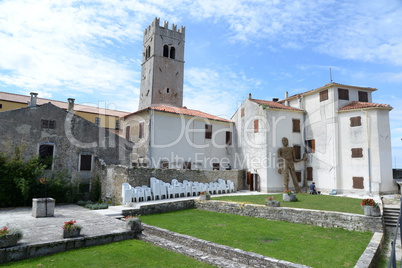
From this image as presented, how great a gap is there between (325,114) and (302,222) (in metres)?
15.6

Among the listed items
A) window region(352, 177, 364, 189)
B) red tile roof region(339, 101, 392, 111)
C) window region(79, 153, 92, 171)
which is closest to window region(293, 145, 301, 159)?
window region(352, 177, 364, 189)

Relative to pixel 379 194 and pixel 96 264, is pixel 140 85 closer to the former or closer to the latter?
pixel 379 194

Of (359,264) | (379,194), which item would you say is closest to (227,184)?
(379,194)

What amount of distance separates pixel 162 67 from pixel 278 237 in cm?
3534

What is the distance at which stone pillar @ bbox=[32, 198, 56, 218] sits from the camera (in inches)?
483

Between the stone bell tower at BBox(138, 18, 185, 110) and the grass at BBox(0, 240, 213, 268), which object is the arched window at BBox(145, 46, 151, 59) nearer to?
the stone bell tower at BBox(138, 18, 185, 110)

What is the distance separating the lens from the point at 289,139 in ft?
85.1

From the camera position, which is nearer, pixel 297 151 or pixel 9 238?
pixel 9 238

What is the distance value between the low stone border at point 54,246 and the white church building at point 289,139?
13.6 meters

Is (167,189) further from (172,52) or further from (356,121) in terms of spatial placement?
(172,52)

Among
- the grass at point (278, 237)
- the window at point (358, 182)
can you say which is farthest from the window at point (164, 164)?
the window at point (358, 182)

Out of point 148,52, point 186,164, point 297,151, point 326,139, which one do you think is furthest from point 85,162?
point 148,52

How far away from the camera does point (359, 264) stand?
700cm

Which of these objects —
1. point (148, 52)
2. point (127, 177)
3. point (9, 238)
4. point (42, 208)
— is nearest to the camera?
point (9, 238)
